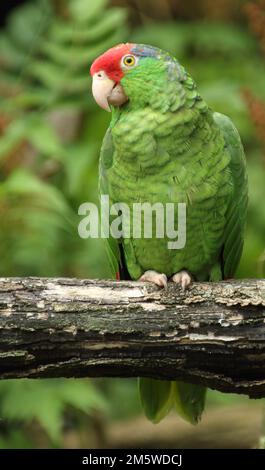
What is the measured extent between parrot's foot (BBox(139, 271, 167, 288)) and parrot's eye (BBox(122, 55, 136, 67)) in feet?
2.59

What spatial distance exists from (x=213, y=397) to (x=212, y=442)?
10.8 inches

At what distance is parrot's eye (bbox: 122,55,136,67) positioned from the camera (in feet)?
9.50

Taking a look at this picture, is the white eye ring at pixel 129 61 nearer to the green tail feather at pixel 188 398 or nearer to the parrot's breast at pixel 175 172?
the parrot's breast at pixel 175 172

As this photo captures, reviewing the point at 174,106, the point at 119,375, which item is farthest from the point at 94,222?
the point at 119,375

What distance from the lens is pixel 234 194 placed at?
10.0 feet

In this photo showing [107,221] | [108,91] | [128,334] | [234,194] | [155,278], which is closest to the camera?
[128,334]

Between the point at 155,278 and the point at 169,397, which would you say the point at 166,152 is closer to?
the point at 155,278

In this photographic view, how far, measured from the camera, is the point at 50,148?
366cm

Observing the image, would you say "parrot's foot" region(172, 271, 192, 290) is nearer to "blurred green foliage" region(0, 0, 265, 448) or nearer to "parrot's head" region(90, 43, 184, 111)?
"blurred green foliage" region(0, 0, 265, 448)

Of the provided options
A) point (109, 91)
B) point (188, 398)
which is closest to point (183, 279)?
point (188, 398)

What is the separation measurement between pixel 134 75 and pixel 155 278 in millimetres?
758

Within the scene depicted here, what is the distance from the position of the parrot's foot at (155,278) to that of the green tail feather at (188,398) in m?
0.47

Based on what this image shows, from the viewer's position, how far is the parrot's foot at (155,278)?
2.72 metres
